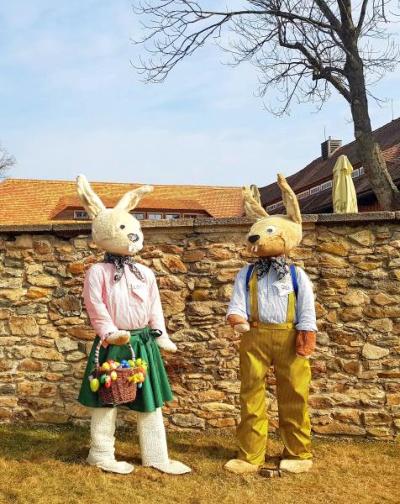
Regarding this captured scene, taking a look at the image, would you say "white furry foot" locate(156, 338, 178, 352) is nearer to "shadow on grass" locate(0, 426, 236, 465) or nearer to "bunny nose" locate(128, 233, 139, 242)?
"bunny nose" locate(128, 233, 139, 242)

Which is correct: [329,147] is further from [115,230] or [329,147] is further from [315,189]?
[115,230]

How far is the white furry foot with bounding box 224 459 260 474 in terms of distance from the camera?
3969 millimetres

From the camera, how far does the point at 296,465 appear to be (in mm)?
4008

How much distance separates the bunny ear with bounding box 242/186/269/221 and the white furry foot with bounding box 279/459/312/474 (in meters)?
1.86

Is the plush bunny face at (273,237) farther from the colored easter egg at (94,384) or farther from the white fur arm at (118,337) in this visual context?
the colored easter egg at (94,384)

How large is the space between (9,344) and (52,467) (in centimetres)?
142

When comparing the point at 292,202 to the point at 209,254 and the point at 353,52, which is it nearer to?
the point at 209,254

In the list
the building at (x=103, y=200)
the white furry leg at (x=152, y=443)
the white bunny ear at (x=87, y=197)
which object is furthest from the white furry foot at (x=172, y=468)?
the building at (x=103, y=200)

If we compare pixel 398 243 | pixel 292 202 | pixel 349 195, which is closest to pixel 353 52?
pixel 349 195

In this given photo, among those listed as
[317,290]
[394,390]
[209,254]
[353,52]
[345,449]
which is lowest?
[345,449]

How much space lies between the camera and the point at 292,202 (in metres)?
4.19

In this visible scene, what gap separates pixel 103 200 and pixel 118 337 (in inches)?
637

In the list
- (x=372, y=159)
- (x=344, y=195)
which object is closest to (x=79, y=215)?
(x=372, y=159)

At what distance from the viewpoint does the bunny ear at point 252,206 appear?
14.3 feet
